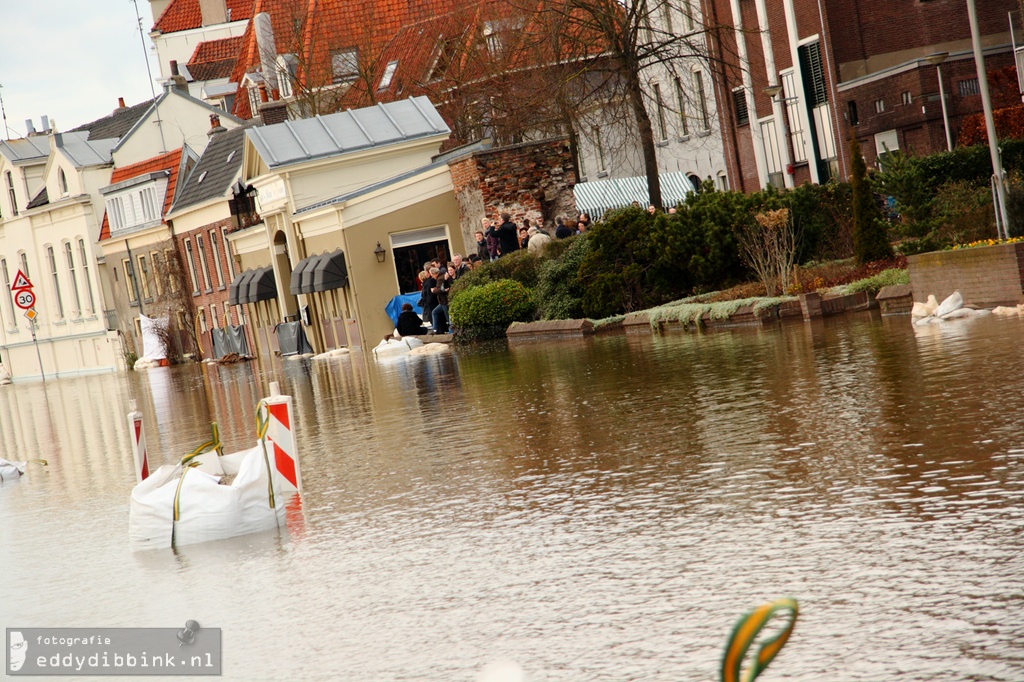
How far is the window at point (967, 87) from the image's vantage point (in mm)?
36344

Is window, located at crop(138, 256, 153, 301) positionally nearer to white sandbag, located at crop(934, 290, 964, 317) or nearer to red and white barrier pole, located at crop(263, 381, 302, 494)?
white sandbag, located at crop(934, 290, 964, 317)

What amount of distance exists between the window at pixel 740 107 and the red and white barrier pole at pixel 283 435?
1504 inches

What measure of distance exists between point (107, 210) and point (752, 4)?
3813cm

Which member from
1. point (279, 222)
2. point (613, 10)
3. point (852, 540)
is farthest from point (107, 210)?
point (852, 540)

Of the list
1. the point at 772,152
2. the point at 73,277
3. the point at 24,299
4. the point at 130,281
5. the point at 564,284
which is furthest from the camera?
the point at 73,277

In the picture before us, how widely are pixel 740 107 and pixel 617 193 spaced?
5.58 meters

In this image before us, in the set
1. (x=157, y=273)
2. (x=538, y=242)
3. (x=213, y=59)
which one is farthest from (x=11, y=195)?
(x=538, y=242)

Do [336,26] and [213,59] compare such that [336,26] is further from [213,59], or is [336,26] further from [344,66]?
[213,59]

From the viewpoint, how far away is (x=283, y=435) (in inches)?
403

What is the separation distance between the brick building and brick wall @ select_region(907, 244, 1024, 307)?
18.7 meters

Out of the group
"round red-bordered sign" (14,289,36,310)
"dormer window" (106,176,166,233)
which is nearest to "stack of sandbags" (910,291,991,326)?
"round red-bordered sign" (14,289,36,310)

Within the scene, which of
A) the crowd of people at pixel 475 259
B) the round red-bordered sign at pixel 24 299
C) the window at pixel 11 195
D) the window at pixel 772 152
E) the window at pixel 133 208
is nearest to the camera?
the crowd of people at pixel 475 259

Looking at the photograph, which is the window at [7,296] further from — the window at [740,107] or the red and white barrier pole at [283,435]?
the red and white barrier pole at [283,435]

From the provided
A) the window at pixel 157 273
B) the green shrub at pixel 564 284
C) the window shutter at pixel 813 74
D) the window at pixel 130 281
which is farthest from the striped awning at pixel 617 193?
the window at pixel 130 281
